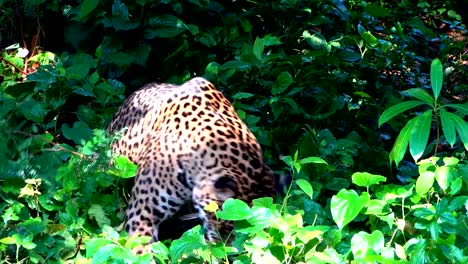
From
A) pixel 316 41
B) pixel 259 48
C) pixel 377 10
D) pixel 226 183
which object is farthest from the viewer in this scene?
pixel 377 10

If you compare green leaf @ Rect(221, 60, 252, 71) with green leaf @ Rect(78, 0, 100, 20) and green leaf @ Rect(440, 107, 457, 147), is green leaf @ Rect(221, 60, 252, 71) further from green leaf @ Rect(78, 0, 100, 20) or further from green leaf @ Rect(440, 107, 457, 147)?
green leaf @ Rect(440, 107, 457, 147)

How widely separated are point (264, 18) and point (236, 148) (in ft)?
9.25

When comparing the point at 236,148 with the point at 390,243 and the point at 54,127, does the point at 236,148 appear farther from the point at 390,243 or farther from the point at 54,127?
the point at 54,127

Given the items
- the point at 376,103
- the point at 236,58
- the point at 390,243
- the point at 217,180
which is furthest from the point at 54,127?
the point at 390,243

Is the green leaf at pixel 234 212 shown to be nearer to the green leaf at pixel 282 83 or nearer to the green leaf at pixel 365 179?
the green leaf at pixel 365 179

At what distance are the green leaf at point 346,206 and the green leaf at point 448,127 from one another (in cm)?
50

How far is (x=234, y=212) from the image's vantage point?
377 cm

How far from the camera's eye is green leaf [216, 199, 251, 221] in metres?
3.74

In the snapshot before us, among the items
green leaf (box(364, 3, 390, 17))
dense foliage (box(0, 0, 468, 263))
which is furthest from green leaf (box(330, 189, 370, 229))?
green leaf (box(364, 3, 390, 17))

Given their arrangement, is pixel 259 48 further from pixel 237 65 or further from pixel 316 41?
pixel 316 41

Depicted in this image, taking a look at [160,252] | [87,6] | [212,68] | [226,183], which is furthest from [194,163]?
[87,6]

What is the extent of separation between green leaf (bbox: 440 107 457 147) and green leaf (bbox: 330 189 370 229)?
1.63 ft

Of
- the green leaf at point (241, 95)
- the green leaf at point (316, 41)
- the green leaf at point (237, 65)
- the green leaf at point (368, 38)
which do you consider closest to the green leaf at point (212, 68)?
the green leaf at point (237, 65)

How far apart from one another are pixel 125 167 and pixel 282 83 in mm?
1583
